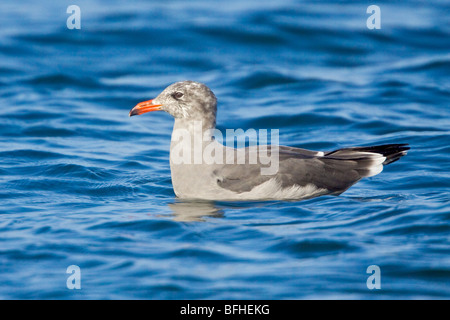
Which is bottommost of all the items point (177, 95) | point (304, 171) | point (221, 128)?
point (304, 171)

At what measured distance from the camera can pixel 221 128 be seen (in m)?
12.6

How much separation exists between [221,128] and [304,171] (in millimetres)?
4333

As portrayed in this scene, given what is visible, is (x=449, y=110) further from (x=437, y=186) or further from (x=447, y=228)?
(x=447, y=228)

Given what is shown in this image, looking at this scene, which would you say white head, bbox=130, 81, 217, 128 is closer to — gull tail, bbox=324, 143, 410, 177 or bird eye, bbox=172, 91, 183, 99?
bird eye, bbox=172, 91, 183, 99

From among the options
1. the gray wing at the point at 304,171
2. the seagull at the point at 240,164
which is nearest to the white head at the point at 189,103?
the seagull at the point at 240,164

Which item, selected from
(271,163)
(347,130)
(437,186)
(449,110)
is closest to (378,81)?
(449,110)

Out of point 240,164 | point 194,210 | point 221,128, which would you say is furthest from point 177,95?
A: point 221,128

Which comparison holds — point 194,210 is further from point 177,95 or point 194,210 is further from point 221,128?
point 221,128

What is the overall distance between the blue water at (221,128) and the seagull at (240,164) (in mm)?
A: 200

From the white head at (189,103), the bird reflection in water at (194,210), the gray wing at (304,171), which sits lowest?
the bird reflection in water at (194,210)

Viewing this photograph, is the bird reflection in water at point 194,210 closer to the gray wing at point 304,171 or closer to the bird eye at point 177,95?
the gray wing at point 304,171

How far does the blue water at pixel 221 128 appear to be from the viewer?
21.0 ft

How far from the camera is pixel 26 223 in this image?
304 inches

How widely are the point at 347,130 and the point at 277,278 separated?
654cm
